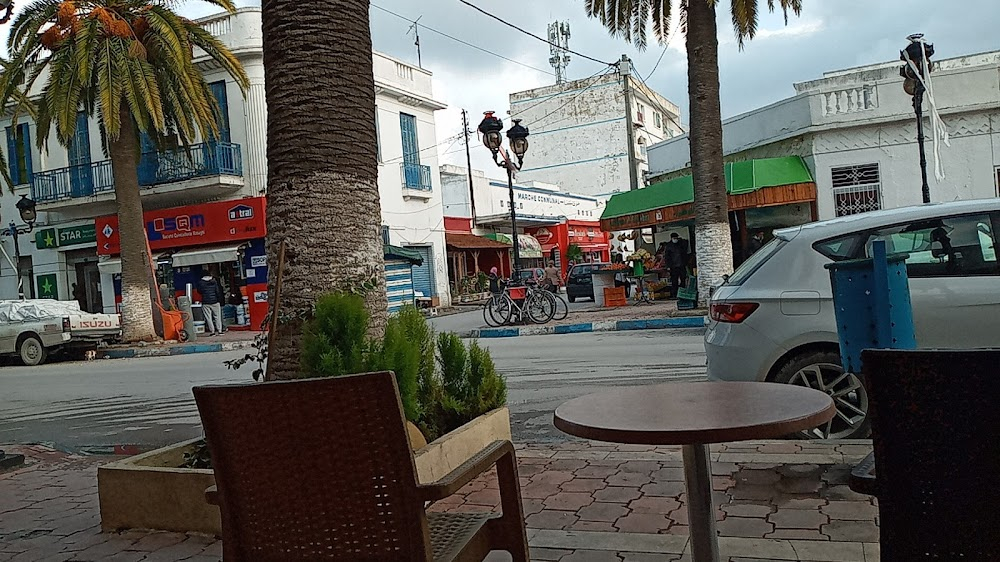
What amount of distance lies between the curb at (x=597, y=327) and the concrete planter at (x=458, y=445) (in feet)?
32.6

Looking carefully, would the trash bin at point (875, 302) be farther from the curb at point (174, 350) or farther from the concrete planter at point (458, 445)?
the curb at point (174, 350)

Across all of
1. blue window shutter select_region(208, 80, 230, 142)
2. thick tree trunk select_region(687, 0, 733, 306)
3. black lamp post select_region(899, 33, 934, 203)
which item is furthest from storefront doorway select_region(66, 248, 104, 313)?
black lamp post select_region(899, 33, 934, 203)

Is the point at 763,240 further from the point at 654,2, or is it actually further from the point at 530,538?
the point at 530,538

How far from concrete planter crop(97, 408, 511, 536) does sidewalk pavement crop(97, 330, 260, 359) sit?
14251 millimetres

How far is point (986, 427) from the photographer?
1646mm

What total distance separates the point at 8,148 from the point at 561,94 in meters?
32.9

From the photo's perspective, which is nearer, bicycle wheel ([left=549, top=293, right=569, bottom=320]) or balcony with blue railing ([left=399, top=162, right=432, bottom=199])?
bicycle wheel ([left=549, top=293, right=569, bottom=320])

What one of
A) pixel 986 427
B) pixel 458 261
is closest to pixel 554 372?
pixel 986 427

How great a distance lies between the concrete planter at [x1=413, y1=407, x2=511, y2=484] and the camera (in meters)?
4.16

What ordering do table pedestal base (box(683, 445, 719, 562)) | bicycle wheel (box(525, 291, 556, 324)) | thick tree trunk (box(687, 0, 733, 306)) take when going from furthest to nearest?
bicycle wheel (box(525, 291, 556, 324)), thick tree trunk (box(687, 0, 733, 306)), table pedestal base (box(683, 445, 719, 562))

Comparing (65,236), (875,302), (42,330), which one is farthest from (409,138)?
(875,302)

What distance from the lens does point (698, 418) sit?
8.09 ft

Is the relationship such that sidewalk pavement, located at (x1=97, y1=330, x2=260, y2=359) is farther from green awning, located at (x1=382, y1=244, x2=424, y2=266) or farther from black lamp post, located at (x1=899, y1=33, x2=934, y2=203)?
black lamp post, located at (x1=899, y1=33, x2=934, y2=203)

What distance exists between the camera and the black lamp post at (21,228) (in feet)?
79.5
